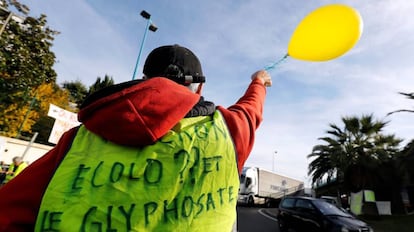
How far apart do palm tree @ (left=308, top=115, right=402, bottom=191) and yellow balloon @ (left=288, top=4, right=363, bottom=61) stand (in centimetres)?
1881

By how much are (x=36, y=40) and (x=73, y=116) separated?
46.3 ft

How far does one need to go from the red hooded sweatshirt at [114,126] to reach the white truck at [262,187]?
23.8m

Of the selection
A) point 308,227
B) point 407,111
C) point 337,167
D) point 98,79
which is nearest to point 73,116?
point 308,227

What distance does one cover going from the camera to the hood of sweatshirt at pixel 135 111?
867 mm

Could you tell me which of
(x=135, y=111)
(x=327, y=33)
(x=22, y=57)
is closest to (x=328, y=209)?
(x=327, y=33)

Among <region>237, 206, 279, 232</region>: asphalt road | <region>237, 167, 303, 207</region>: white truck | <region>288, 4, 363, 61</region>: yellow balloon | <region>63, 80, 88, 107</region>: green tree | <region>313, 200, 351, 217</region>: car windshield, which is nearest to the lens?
<region>288, 4, 363, 61</region>: yellow balloon

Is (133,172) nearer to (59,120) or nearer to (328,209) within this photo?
(59,120)

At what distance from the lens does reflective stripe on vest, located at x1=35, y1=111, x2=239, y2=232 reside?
83 cm

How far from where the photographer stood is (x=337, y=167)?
61.9ft

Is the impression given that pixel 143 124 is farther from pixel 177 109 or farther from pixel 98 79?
pixel 98 79

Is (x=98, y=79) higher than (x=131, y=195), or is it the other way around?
(x=98, y=79)

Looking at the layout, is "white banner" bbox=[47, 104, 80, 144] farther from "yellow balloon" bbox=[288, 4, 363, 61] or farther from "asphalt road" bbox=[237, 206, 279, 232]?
"yellow balloon" bbox=[288, 4, 363, 61]

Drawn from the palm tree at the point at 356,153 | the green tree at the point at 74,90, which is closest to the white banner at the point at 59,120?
the palm tree at the point at 356,153

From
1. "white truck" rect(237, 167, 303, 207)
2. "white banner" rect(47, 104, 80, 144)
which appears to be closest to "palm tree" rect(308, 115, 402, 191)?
"white truck" rect(237, 167, 303, 207)
